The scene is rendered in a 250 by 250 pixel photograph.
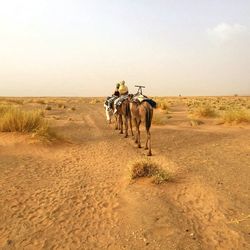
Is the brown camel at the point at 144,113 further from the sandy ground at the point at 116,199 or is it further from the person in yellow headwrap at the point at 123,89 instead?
the person in yellow headwrap at the point at 123,89

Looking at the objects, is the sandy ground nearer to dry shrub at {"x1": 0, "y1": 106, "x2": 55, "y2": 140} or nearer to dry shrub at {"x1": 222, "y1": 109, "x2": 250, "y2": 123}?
dry shrub at {"x1": 0, "y1": 106, "x2": 55, "y2": 140}

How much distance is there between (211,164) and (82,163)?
3621 mm

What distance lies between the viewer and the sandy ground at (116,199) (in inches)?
187

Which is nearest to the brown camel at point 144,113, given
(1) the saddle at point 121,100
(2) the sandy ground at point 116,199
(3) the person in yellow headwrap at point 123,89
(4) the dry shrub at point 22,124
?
(2) the sandy ground at point 116,199

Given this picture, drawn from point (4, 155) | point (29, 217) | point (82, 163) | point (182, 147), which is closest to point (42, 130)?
point (4, 155)

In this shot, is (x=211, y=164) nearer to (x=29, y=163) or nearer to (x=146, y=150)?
(x=146, y=150)

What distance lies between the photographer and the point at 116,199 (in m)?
6.19

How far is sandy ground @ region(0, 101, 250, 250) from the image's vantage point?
15.6ft

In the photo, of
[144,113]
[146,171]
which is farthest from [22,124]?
[146,171]

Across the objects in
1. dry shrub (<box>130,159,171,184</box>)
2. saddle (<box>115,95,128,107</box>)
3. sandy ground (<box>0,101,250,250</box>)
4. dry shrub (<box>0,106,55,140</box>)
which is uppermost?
saddle (<box>115,95,128,107</box>)

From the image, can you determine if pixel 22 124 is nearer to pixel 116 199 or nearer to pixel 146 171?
pixel 146 171

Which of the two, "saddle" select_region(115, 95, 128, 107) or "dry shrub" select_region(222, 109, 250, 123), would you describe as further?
"dry shrub" select_region(222, 109, 250, 123)

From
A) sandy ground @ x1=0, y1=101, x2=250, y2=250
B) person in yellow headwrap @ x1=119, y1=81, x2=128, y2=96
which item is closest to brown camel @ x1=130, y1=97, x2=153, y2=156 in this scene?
sandy ground @ x1=0, y1=101, x2=250, y2=250

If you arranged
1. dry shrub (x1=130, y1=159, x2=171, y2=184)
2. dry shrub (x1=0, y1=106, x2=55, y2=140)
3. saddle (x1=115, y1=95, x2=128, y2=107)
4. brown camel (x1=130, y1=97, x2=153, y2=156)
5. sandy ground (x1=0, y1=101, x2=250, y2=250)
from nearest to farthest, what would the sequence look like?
sandy ground (x1=0, y1=101, x2=250, y2=250)
dry shrub (x1=130, y1=159, x2=171, y2=184)
brown camel (x1=130, y1=97, x2=153, y2=156)
dry shrub (x1=0, y1=106, x2=55, y2=140)
saddle (x1=115, y1=95, x2=128, y2=107)
